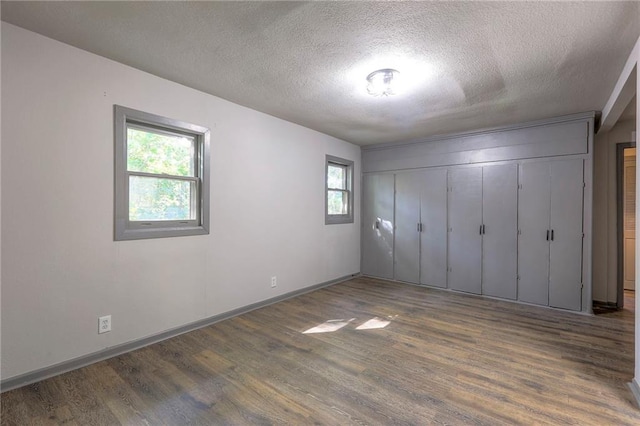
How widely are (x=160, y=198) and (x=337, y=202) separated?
307 cm

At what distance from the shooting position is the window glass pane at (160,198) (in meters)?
2.70

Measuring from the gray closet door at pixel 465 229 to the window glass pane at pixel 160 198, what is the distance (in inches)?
147

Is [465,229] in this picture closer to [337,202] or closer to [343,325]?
[337,202]

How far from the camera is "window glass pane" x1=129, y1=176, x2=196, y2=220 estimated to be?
2.70 m

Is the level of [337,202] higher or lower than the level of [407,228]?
higher

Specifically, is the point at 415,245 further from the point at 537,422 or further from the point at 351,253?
the point at 537,422

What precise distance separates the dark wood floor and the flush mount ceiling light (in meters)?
2.36

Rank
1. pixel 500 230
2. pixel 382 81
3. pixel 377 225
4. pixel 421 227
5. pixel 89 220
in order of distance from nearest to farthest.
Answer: pixel 89 220 < pixel 382 81 < pixel 500 230 < pixel 421 227 < pixel 377 225

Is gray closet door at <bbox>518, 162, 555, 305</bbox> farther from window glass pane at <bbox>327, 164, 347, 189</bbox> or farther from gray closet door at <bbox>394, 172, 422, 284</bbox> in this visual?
window glass pane at <bbox>327, 164, 347, 189</bbox>

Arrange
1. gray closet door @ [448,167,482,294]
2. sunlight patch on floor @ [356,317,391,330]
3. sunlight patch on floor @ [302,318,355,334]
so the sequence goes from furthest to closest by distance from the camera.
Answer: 1. gray closet door @ [448,167,482,294]
2. sunlight patch on floor @ [356,317,391,330]
3. sunlight patch on floor @ [302,318,355,334]

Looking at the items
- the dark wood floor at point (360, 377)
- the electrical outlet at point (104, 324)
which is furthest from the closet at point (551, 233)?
the electrical outlet at point (104, 324)

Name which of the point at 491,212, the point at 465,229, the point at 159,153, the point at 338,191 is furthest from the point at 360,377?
the point at 338,191

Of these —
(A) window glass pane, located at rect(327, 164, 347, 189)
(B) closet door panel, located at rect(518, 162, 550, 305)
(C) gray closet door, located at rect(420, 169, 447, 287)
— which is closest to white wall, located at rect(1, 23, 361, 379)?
(A) window glass pane, located at rect(327, 164, 347, 189)

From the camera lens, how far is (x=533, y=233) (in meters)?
3.95
